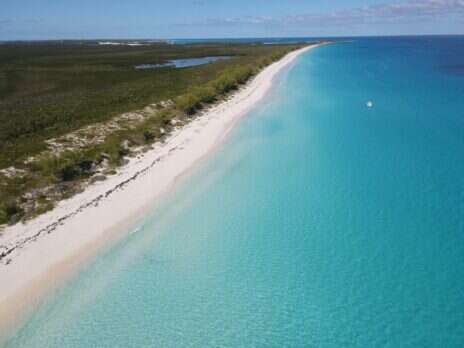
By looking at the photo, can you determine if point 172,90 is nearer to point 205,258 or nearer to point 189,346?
point 205,258

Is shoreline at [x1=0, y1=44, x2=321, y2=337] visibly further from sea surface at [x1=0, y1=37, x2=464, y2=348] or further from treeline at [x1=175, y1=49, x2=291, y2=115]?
treeline at [x1=175, y1=49, x2=291, y2=115]

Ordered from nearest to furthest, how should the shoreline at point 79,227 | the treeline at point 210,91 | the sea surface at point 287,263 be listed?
1. the sea surface at point 287,263
2. the shoreline at point 79,227
3. the treeline at point 210,91

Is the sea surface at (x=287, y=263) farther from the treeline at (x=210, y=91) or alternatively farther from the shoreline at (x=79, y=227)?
the treeline at (x=210, y=91)

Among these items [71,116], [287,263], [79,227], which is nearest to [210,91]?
[71,116]

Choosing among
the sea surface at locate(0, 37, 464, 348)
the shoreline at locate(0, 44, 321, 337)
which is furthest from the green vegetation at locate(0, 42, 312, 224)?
the sea surface at locate(0, 37, 464, 348)

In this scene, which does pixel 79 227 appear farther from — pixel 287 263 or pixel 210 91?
pixel 210 91

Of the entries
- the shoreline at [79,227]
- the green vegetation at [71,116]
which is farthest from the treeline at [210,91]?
the shoreline at [79,227]

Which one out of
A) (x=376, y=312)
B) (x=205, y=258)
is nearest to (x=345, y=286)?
(x=376, y=312)
